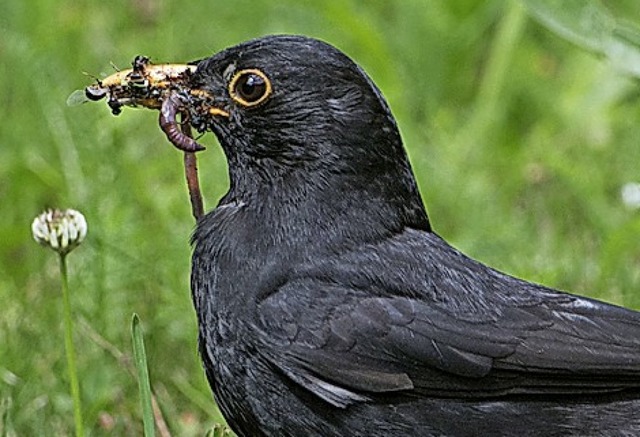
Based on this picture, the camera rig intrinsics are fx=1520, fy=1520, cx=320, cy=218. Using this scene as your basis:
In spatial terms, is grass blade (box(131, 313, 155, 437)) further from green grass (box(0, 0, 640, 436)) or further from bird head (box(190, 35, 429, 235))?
green grass (box(0, 0, 640, 436))

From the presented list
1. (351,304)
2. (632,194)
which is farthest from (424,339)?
(632,194)

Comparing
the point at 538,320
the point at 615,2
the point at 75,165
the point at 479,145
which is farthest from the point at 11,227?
the point at 615,2

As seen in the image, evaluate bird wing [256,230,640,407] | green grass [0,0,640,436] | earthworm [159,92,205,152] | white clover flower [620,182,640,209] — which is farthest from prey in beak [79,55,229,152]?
white clover flower [620,182,640,209]

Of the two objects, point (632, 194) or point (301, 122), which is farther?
point (632, 194)

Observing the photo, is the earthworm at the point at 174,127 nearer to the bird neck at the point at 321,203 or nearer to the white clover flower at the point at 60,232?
the bird neck at the point at 321,203

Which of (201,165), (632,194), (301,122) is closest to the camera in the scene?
(301,122)

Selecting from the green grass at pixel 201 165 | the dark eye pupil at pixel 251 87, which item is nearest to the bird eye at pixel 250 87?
the dark eye pupil at pixel 251 87

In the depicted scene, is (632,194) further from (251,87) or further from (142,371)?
(142,371)
